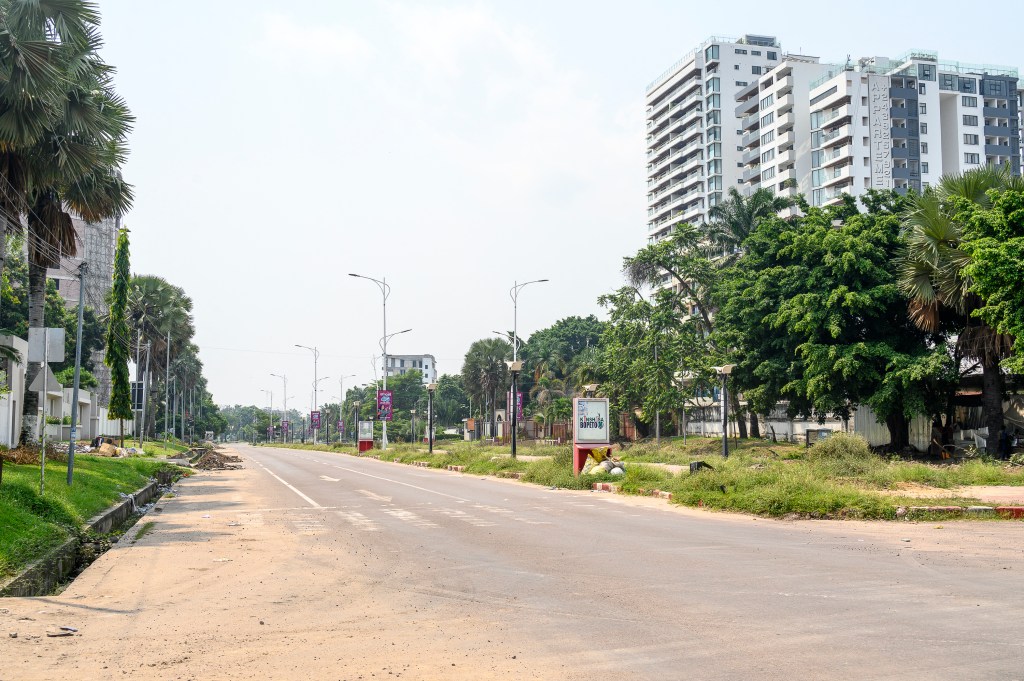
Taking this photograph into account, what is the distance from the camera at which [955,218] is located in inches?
1213

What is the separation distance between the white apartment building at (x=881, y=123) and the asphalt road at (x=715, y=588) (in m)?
85.0

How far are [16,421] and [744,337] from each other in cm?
3551

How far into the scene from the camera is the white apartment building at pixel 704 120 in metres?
123

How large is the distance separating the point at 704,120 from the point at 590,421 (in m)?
104

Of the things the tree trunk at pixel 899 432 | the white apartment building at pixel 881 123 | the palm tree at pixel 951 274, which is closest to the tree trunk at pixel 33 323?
the palm tree at pixel 951 274

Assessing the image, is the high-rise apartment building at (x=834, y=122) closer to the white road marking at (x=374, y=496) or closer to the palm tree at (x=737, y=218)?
the palm tree at (x=737, y=218)

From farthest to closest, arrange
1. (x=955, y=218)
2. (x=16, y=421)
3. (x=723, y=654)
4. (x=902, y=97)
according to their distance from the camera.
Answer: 1. (x=902, y=97)
2. (x=16, y=421)
3. (x=955, y=218)
4. (x=723, y=654)

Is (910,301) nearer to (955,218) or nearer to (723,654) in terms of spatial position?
(955,218)

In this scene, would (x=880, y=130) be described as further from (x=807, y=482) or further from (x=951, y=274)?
(x=807, y=482)

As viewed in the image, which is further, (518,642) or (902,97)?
(902,97)

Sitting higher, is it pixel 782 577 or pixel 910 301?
pixel 910 301

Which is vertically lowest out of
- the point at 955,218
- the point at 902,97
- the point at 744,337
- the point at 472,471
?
the point at 472,471

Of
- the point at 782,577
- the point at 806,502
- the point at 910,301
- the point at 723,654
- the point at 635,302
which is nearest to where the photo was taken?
the point at 723,654

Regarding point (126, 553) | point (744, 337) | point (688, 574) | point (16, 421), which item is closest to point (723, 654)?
point (688, 574)
